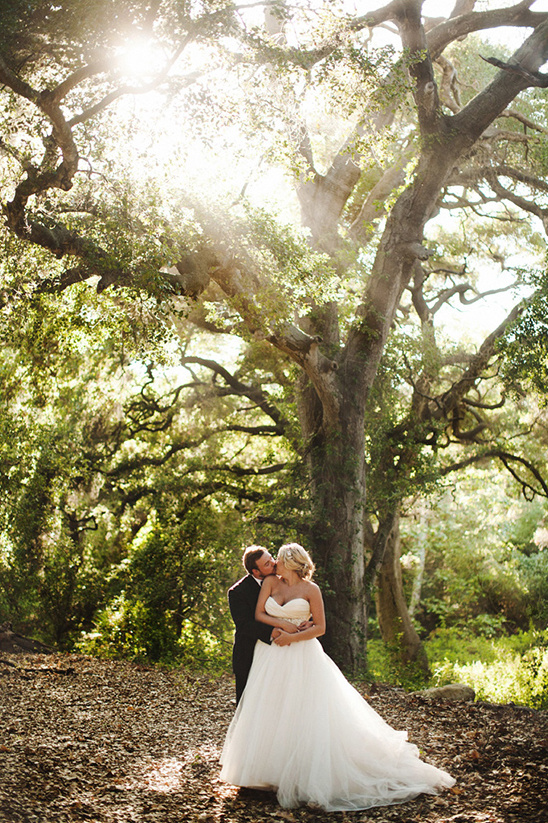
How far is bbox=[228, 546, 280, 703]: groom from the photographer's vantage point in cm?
505

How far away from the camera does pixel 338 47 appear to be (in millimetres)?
8203

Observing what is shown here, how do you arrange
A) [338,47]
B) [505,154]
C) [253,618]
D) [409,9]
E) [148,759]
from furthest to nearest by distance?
[505,154] → [409,9] → [338,47] → [148,759] → [253,618]

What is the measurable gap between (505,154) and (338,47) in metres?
4.96

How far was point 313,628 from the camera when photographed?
4.85 m

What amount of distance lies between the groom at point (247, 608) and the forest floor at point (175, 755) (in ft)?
2.70

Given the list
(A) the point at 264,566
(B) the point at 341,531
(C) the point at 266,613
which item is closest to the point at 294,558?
(A) the point at 264,566

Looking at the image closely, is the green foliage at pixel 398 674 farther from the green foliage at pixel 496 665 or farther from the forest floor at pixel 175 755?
the forest floor at pixel 175 755

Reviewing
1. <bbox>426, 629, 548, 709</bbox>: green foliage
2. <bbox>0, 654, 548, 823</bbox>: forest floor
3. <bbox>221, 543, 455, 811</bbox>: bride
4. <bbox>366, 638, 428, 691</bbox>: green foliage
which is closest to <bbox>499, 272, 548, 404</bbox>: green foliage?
<bbox>426, 629, 548, 709</bbox>: green foliage

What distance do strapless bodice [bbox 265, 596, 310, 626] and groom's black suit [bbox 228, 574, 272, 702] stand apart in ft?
0.63

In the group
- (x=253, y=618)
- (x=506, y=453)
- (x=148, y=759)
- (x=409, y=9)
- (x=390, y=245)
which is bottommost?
(x=148, y=759)

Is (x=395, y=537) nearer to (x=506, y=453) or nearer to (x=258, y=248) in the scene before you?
(x=506, y=453)

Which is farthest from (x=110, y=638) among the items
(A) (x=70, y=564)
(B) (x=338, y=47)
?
(B) (x=338, y=47)

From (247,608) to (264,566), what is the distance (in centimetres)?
35

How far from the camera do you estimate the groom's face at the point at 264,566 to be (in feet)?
16.6
